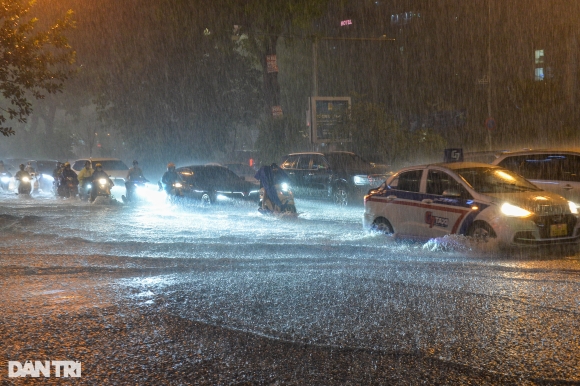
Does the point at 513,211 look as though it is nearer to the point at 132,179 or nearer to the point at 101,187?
the point at 132,179

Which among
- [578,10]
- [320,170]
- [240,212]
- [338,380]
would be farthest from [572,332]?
[578,10]

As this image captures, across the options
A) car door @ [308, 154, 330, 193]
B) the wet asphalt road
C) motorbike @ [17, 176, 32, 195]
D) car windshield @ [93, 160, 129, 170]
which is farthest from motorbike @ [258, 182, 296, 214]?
motorbike @ [17, 176, 32, 195]

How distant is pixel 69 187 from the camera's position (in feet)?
83.4

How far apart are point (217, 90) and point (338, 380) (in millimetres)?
34260

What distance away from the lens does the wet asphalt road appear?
185 inches

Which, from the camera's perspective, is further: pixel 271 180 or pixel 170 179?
pixel 170 179

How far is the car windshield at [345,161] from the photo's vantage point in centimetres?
Answer: 2158

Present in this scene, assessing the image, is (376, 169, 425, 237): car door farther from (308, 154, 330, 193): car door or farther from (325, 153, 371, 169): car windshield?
(325, 153, 371, 169): car windshield

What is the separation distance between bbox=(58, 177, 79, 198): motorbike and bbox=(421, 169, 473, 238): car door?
59.7 feet

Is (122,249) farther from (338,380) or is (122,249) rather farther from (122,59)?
(122,59)

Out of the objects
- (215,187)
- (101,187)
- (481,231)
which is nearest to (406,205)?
(481,231)

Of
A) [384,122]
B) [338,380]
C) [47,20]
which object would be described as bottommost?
[338,380]

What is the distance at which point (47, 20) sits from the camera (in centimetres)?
3588

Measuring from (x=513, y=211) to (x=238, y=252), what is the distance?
14.3 ft
